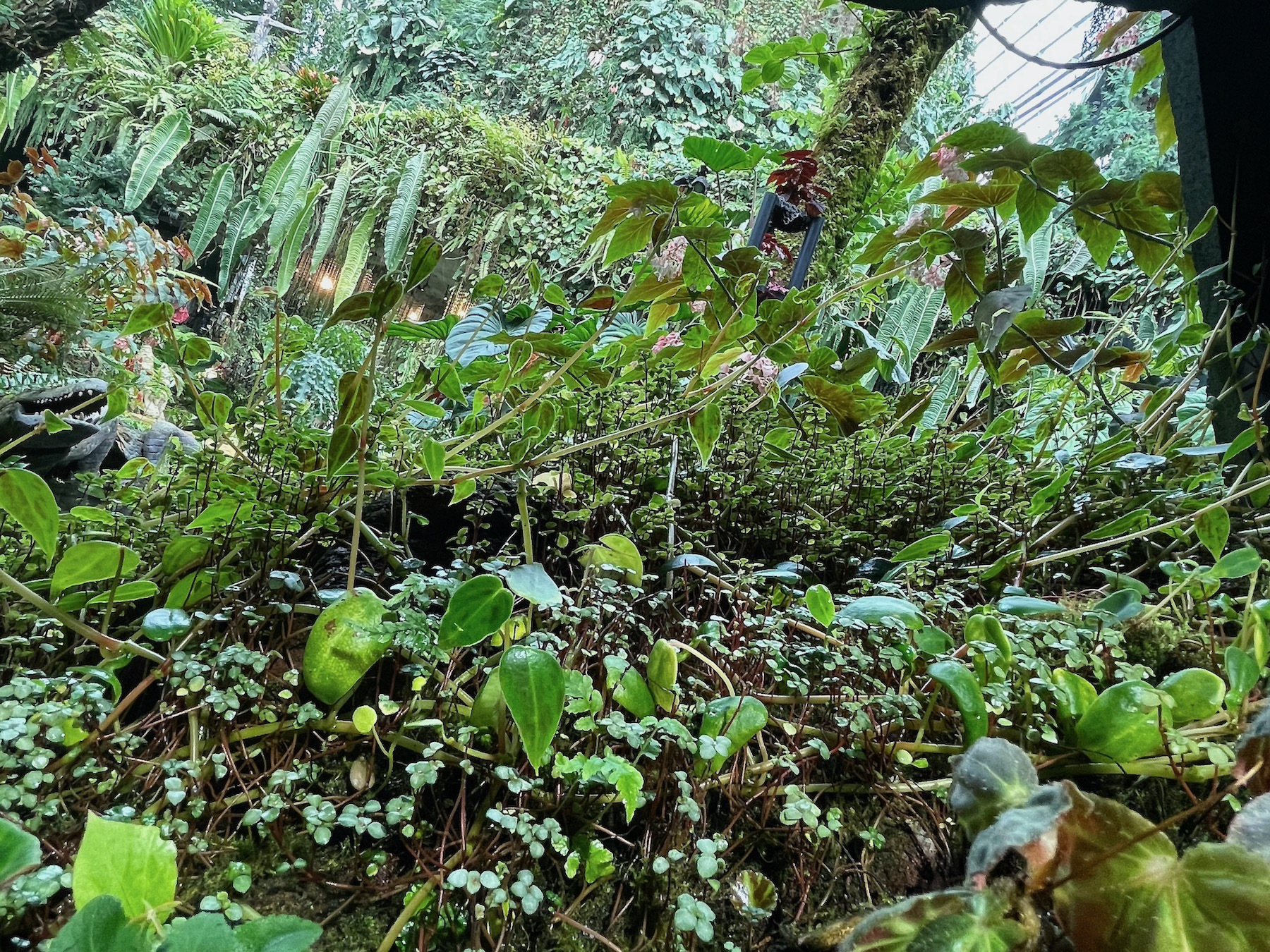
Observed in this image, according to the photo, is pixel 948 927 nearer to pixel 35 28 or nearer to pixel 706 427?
pixel 706 427

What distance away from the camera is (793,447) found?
117cm

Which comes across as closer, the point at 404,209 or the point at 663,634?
the point at 663,634

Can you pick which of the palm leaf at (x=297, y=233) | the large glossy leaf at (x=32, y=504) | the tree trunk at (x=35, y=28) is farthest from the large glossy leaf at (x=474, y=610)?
the tree trunk at (x=35, y=28)

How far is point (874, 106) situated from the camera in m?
2.39

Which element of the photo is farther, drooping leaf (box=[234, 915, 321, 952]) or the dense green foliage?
the dense green foliage

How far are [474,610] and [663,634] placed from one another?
292 millimetres

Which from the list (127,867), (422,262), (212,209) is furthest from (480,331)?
(212,209)

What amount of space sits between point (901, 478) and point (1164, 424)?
460mm

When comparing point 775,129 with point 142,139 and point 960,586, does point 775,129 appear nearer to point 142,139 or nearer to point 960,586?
point 142,139

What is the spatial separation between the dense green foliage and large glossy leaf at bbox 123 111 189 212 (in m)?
4.14

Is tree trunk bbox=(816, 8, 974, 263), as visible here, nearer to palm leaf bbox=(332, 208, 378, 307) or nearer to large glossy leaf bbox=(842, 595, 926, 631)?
large glossy leaf bbox=(842, 595, 926, 631)

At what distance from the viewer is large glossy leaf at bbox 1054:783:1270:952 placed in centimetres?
40

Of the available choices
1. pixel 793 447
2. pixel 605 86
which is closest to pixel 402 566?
pixel 793 447

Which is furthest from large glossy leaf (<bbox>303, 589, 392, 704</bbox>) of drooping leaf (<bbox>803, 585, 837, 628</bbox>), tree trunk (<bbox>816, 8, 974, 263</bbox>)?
tree trunk (<bbox>816, 8, 974, 263</bbox>)
